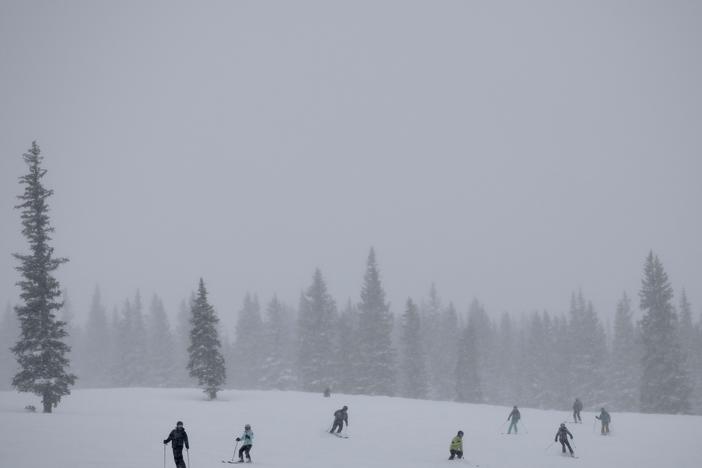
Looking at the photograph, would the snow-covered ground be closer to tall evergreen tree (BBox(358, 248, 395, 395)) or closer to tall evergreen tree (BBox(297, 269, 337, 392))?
tall evergreen tree (BBox(358, 248, 395, 395))

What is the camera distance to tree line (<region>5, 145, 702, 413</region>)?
57.6 meters

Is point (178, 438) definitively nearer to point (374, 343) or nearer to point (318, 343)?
point (374, 343)

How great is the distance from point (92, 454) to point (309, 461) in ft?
30.8

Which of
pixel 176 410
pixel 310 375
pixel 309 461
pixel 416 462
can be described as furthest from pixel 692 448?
pixel 310 375

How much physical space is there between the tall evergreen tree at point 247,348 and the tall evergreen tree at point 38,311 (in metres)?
51.4

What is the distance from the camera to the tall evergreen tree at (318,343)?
6888 centimetres

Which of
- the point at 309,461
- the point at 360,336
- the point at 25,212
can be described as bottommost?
the point at 309,461

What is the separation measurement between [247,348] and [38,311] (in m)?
54.2

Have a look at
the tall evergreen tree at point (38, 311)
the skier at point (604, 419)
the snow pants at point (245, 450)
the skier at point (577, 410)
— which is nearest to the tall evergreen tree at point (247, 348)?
the tall evergreen tree at point (38, 311)

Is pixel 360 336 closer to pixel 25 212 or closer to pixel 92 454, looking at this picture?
pixel 25 212

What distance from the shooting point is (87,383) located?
9412cm

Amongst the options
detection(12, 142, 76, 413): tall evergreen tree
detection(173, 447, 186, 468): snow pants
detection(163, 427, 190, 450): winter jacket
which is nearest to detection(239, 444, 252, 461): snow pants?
detection(163, 427, 190, 450): winter jacket

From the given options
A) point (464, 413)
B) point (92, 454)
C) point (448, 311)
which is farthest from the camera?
point (448, 311)

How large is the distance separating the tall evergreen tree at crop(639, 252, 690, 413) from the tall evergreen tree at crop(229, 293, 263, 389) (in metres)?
53.1
